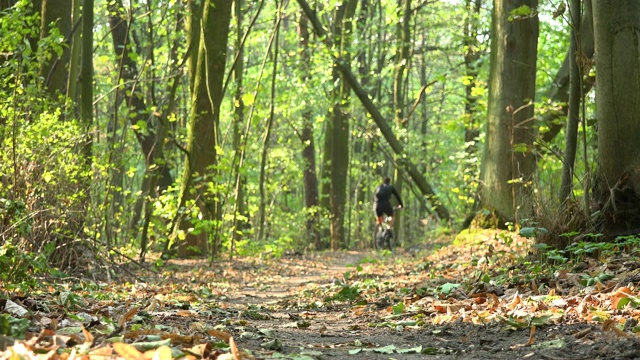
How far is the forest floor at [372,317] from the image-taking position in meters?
3.59

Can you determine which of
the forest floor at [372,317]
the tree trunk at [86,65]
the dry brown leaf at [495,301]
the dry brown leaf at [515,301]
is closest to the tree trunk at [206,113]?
the tree trunk at [86,65]

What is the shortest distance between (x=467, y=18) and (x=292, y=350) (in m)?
18.7

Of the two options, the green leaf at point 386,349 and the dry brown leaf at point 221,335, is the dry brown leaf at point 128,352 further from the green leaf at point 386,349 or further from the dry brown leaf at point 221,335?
the green leaf at point 386,349

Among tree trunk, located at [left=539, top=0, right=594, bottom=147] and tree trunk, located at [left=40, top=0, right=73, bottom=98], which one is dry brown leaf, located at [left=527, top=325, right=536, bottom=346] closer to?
tree trunk, located at [left=539, top=0, right=594, bottom=147]

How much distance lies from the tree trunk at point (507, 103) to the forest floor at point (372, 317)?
109 inches

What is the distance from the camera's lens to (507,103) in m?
11.8

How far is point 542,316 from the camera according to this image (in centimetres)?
489

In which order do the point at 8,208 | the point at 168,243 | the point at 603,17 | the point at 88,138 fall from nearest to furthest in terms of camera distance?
the point at 8,208 → the point at 603,17 → the point at 88,138 → the point at 168,243

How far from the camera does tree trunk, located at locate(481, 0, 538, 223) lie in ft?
37.7

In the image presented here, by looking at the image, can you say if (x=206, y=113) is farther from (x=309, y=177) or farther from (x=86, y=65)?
(x=309, y=177)

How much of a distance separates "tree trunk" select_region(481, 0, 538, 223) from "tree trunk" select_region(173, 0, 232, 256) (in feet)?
14.3

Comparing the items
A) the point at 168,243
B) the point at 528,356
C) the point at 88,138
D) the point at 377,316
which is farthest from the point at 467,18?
the point at 528,356

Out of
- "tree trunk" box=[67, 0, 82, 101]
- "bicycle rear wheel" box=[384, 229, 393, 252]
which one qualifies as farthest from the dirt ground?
"bicycle rear wheel" box=[384, 229, 393, 252]

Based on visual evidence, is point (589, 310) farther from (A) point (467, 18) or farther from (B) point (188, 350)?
(A) point (467, 18)
